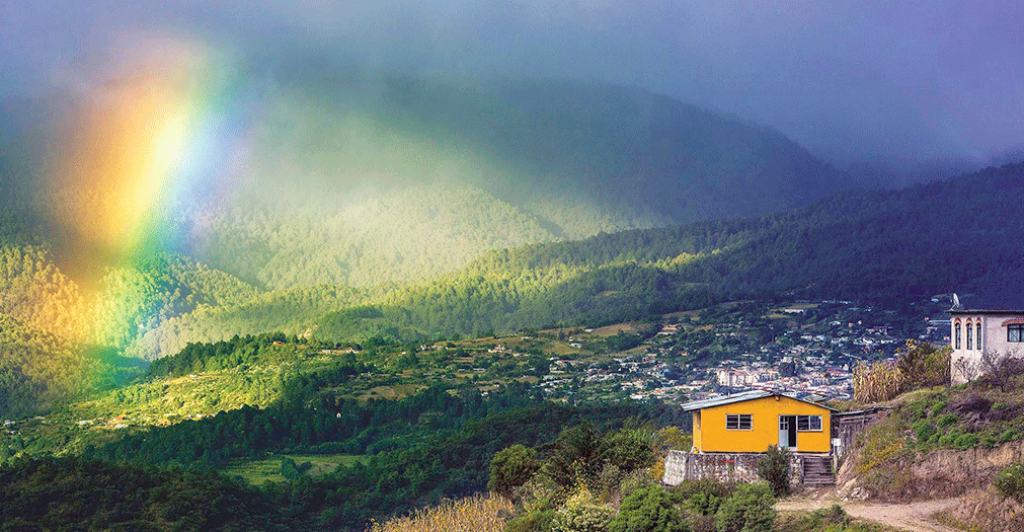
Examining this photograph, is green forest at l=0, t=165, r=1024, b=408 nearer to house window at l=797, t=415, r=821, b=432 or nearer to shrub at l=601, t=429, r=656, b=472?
shrub at l=601, t=429, r=656, b=472

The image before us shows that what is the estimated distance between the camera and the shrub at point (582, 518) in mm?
41969

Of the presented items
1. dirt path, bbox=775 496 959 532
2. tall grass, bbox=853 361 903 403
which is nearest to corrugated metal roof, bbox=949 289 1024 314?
tall grass, bbox=853 361 903 403

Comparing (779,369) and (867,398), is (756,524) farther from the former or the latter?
(779,369)

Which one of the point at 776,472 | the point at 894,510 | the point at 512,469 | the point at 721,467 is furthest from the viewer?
the point at 512,469

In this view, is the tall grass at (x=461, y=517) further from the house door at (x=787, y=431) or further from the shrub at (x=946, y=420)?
the shrub at (x=946, y=420)

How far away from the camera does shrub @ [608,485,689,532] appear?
128 ft

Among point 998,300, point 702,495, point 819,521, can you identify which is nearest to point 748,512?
point 819,521

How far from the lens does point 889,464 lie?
1619 inches

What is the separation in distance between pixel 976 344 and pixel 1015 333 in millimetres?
1459

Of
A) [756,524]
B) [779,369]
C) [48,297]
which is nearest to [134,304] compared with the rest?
[48,297]

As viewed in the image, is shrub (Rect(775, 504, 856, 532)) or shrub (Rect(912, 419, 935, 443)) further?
shrub (Rect(912, 419, 935, 443))

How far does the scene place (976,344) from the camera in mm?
48875

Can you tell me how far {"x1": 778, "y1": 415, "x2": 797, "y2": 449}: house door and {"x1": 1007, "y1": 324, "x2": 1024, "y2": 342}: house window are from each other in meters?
7.56

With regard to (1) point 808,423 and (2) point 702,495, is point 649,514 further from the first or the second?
(1) point 808,423
